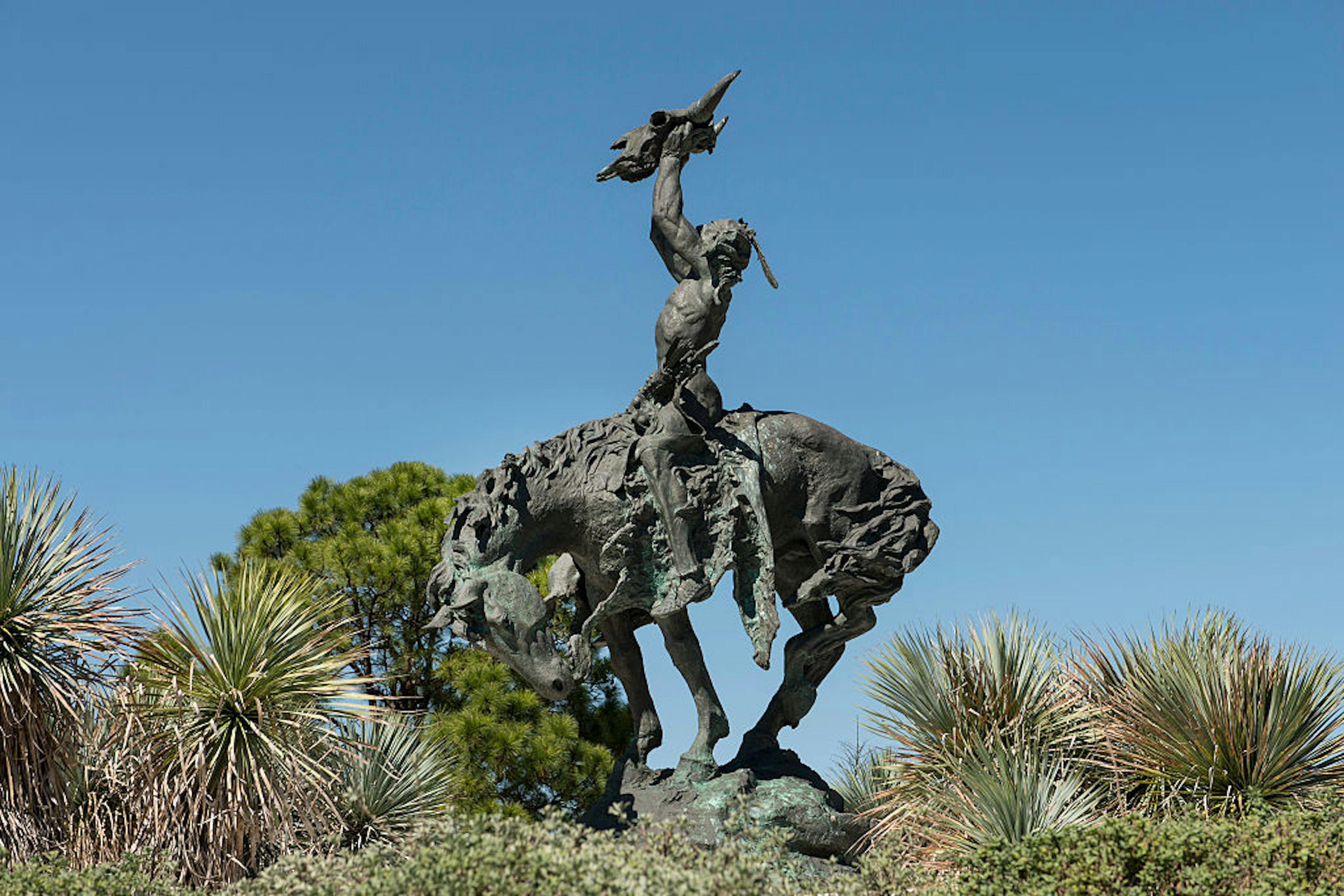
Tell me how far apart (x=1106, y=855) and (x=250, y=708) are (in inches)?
253

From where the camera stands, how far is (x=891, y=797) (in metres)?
12.1

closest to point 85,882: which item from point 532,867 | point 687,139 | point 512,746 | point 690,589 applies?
point 532,867

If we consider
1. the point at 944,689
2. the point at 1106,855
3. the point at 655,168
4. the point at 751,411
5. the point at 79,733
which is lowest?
the point at 1106,855

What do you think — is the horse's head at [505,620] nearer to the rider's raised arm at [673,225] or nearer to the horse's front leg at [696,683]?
the horse's front leg at [696,683]

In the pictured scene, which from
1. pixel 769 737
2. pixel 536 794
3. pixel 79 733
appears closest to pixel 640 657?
pixel 769 737

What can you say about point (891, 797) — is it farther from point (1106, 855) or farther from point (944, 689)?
point (1106, 855)

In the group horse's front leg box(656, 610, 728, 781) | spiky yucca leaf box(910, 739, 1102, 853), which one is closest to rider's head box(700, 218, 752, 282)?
horse's front leg box(656, 610, 728, 781)

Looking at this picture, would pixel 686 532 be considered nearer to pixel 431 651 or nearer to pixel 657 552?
pixel 657 552

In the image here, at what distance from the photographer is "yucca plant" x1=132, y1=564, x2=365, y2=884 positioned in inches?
428

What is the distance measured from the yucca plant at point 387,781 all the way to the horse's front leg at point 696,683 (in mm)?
2871

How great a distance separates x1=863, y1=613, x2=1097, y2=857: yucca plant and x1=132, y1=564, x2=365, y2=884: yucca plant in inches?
163

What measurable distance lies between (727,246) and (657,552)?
2.00m

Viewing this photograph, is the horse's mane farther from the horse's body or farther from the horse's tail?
the horse's tail

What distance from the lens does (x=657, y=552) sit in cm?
945
